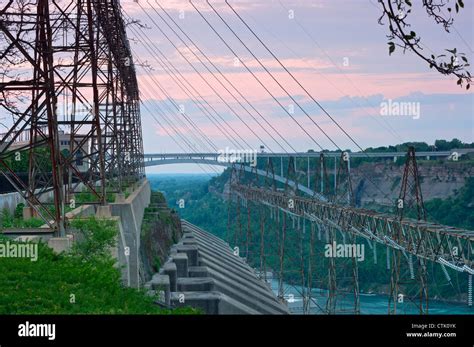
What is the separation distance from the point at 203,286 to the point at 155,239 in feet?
22.1

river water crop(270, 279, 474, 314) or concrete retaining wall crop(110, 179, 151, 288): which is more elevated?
concrete retaining wall crop(110, 179, 151, 288)

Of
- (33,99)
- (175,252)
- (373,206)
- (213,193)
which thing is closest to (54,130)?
(33,99)

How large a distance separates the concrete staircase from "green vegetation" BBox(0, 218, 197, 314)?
7.08m

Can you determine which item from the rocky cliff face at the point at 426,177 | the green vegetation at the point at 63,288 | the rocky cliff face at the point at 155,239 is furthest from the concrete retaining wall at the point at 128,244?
the rocky cliff face at the point at 426,177

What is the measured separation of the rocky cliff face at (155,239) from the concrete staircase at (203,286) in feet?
1.67

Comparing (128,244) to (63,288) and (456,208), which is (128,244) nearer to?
(63,288)

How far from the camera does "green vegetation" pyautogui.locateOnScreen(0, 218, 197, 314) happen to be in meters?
12.3

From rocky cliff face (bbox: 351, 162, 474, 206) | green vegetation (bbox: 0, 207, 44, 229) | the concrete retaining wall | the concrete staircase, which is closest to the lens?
green vegetation (bbox: 0, 207, 44, 229)

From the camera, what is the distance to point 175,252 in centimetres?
4531

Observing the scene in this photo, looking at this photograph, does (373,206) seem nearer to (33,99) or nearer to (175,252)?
(175,252)

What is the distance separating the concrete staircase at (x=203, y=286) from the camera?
28436mm

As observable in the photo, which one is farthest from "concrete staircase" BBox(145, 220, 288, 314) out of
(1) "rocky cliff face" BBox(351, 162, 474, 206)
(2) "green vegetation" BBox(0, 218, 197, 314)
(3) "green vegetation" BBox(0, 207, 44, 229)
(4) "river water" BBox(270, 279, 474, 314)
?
(1) "rocky cliff face" BBox(351, 162, 474, 206)

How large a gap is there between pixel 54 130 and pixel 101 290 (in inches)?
166

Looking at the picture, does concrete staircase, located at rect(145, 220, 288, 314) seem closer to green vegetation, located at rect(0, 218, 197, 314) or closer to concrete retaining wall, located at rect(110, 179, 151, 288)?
concrete retaining wall, located at rect(110, 179, 151, 288)
